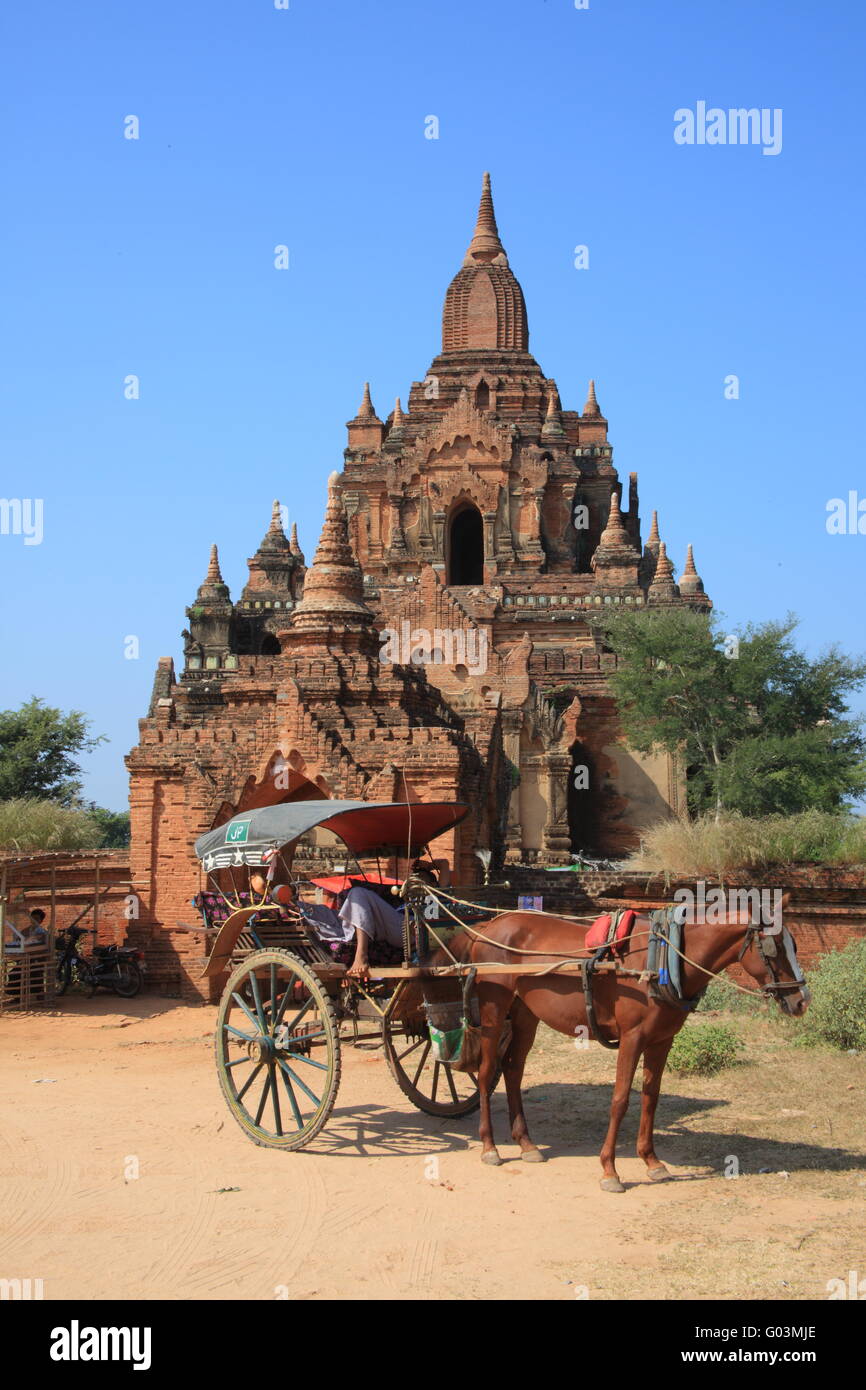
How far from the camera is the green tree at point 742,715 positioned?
23.4 metres

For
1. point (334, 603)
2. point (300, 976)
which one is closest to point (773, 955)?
point (300, 976)

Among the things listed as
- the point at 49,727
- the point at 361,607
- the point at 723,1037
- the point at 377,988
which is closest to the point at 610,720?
the point at 361,607

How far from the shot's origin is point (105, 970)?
15.9 m

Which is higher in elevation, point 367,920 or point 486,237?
point 486,237

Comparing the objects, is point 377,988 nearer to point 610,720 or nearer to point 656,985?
point 656,985

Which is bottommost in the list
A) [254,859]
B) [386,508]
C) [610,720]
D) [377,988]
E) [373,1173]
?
[373,1173]

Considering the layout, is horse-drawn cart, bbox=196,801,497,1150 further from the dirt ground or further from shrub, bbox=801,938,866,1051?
shrub, bbox=801,938,866,1051

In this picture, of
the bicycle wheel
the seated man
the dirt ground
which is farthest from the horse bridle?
the bicycle wheel

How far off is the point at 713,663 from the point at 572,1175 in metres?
18.1

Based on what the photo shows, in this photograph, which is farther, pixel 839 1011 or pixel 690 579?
pixel 690 579

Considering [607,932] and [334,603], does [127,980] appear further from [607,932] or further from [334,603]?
[607,932]

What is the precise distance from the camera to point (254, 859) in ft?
31.6

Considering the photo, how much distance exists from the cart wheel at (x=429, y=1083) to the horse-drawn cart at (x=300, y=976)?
0.01m

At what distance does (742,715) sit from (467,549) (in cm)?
1697
